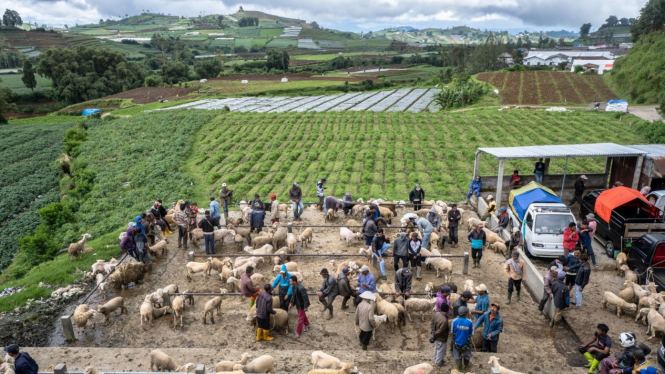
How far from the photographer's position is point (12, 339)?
12109 mm

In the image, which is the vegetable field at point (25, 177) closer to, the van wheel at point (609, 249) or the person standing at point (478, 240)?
the person standing at point (478, 240)

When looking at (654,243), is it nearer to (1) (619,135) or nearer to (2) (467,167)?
(2) (467,167)

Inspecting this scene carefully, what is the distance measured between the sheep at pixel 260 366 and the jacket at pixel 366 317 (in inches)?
87.7

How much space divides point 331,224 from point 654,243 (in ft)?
38.6

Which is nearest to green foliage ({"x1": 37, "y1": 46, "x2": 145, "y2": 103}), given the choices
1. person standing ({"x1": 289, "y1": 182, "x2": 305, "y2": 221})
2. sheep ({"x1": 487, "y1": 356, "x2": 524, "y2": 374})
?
person standing ({"x1": 289, "y1": 182, "x2": 305, "y2": 221})

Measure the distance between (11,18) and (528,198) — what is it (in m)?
215

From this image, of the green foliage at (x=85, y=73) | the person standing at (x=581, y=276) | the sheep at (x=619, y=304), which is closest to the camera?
the person standing at (x=581, y=276)

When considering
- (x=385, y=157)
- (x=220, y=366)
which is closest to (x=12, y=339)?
(x=220, y=366)

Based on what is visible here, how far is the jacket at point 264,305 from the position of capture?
10406 mm

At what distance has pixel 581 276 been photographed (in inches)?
474

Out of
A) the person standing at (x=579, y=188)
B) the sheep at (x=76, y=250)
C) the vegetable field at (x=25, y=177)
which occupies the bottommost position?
the vegetable field at (x=25, y=177)

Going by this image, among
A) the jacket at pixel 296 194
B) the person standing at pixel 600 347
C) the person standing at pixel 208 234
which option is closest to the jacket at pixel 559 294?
the person standing at pixel 600 347

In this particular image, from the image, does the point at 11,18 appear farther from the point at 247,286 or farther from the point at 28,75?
the point at 247,286

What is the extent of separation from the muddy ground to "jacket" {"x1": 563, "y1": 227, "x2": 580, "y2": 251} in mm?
2305
